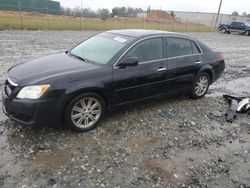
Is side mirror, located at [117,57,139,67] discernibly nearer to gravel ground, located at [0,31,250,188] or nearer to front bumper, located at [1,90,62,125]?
gravel ground, located at [0,31,250,188]

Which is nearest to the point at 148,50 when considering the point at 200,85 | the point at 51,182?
the point at 200,85

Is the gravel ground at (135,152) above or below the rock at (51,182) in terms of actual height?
below

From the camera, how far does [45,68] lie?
4145mm

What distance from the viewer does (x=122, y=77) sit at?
4406mm

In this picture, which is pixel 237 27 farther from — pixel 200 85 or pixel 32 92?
pixel 32 92

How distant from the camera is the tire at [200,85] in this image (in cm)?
595

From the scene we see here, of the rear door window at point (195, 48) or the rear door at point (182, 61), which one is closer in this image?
the rear door at point (182, 61)

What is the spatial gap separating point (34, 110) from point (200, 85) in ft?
13.1

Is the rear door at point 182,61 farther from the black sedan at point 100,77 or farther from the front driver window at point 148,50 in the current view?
the front driver window at point 148,50

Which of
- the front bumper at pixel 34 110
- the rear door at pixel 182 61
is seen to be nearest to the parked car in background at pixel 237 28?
the rear door at pixel 182 61

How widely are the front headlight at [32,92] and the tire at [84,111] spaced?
47 centimetres

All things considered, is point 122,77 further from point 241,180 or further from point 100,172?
point 241,180

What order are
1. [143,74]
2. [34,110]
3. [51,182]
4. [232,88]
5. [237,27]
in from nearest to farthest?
[51,182] → [34,110] → [143,74] → [232,88] → [237,27]

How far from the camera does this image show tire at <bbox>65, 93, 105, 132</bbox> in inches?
157
